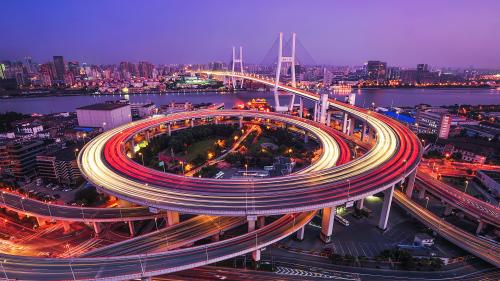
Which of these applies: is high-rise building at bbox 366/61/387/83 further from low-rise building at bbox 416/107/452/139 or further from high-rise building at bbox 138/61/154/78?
high-rise building at bbox 138/61/154/78

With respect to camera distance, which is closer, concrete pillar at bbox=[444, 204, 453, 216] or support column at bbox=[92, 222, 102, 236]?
support column at bbox=[92, 222, 102, 236]

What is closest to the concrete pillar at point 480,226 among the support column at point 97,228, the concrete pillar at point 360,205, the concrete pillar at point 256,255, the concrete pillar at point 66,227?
the concrete pillar at point 360,205

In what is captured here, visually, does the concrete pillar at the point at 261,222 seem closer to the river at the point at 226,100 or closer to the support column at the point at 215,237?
the support column at the point at 215,237

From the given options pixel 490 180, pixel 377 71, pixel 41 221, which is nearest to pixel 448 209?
pixel 490 180

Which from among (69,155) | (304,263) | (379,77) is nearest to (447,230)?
(304,263)

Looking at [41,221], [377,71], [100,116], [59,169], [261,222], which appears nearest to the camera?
[261,222]

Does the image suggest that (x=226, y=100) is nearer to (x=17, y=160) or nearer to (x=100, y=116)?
(x=100, y=116)

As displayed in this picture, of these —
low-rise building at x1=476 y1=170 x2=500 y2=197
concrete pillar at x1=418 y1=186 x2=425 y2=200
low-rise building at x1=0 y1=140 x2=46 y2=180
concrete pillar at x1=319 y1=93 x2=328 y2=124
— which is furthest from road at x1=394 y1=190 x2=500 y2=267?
low-rise building at x1=0 y1=140 x2=46 y2=180
